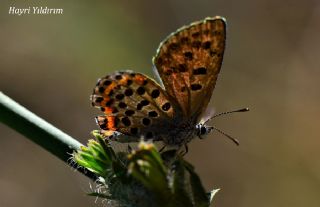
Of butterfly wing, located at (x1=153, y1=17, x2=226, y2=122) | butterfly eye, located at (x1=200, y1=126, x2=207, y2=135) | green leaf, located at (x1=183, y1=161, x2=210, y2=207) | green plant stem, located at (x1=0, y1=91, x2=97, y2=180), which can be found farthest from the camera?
butterfly eye, located at (x1=200, y1=126, x2=207, y2=135)

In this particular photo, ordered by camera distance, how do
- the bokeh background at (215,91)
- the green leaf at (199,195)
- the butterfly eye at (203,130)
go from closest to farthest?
the green leaf at (199,195) → the butterfly eye at (203,130) → the bokeh background at (215,91)

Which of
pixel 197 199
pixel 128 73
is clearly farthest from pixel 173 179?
pixel 128 73

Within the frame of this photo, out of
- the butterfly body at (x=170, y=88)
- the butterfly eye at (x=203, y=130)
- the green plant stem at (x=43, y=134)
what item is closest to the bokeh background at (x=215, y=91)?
the butterfly eye at (x=203, y=130)

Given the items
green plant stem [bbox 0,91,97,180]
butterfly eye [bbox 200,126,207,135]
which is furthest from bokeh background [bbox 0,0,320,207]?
green plant stem [bbox 0,91,97,180]

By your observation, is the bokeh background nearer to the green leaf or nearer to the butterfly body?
the butterfly body

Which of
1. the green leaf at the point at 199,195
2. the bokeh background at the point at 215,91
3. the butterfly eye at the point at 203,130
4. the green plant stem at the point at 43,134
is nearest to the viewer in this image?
the green leaf at the point at 199,195

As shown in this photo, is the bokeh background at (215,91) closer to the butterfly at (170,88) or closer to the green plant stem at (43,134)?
the butterfly at (170,88)

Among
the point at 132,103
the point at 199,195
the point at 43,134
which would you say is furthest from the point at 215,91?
the point at 199,195
